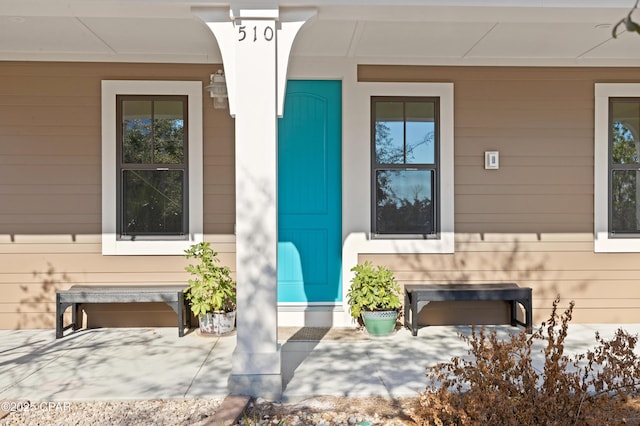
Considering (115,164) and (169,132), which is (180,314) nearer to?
(115,164)

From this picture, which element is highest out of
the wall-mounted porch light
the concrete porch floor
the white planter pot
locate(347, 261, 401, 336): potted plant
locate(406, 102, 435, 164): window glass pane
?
the wall-mounted porch light

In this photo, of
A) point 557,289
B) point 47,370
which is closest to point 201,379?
point 47,370

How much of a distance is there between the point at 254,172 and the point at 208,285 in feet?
5.22

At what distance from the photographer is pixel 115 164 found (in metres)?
4.81

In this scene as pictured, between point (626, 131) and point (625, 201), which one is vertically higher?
point (626, 131)

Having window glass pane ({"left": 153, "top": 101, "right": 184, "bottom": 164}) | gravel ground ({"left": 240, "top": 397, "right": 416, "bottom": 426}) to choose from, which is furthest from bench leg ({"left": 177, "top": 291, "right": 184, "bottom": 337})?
gravel ground ({"left": 240, "top": 397, "right": 416, "bottom": 426})

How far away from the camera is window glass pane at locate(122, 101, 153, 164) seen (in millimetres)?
4891

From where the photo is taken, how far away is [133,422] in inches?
113

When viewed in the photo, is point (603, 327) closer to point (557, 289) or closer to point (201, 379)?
point (557, 289)

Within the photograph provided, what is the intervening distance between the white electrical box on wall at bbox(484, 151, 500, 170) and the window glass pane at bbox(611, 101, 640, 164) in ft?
3.99

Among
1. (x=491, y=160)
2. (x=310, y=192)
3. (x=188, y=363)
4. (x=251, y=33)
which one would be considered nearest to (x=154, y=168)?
(x=310, y=192)

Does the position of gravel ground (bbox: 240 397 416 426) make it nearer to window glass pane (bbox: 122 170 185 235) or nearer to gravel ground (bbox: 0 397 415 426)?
gravel ground (bbox: 0 397 415 426)

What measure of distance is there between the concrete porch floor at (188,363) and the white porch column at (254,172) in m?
0.36

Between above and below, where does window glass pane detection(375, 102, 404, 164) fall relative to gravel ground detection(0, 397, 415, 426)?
above
